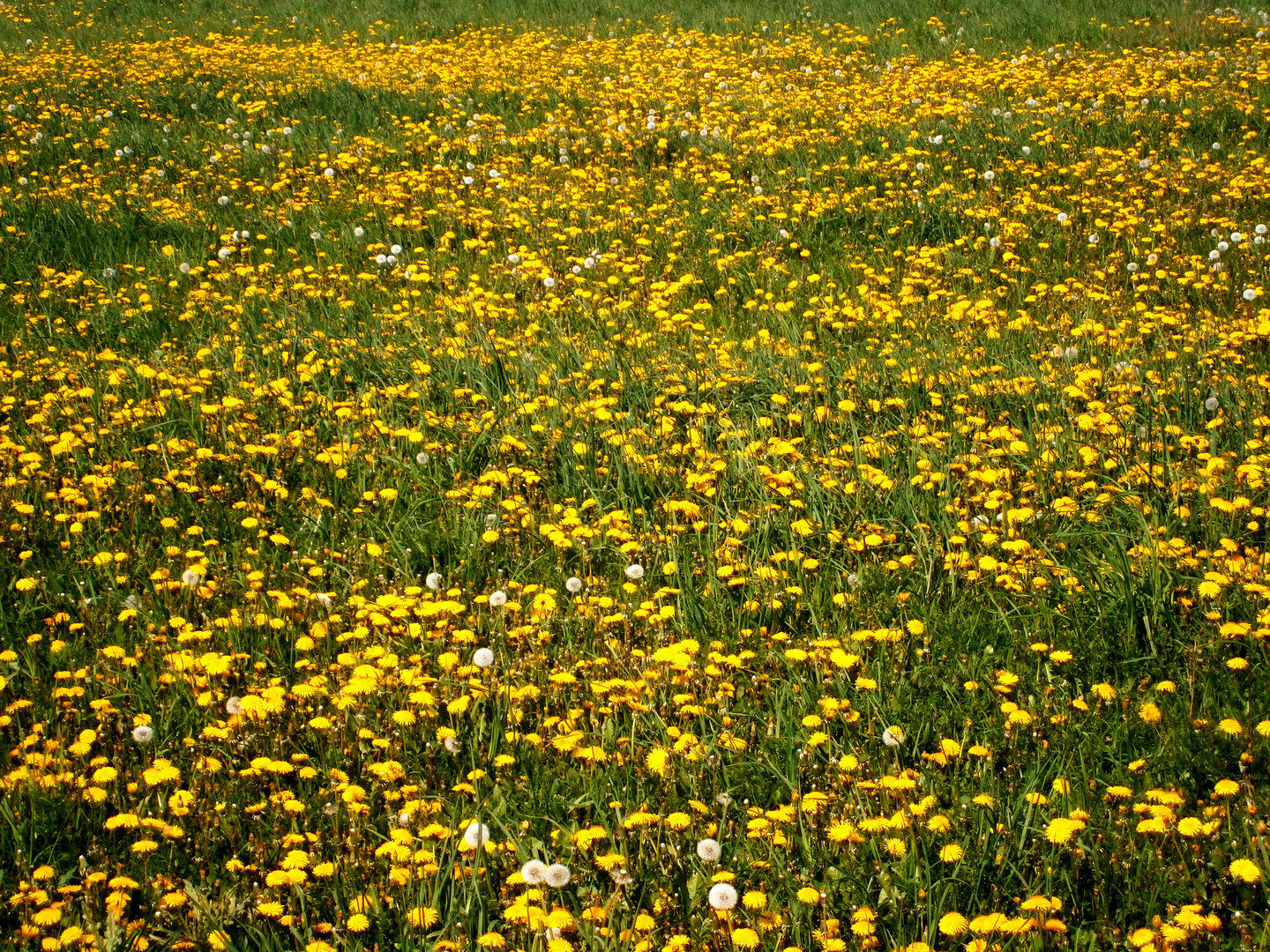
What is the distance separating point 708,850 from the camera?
2340 mm

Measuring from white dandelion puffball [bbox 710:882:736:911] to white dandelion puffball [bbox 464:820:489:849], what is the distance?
20.6 inches

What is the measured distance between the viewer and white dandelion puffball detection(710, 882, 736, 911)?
7.00 feet

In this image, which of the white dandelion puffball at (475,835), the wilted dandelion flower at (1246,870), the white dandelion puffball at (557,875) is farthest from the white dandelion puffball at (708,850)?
the wilted dandelion flower at (1246,870)

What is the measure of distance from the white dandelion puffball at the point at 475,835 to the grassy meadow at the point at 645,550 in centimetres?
4

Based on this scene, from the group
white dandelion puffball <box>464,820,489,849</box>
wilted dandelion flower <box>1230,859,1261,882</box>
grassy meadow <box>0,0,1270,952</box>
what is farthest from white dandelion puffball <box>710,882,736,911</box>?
wilted dandelion flower <box>1230,859,1261,882</box>

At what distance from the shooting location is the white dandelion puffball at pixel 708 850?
2.33 meters

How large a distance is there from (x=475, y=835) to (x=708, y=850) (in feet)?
1.80

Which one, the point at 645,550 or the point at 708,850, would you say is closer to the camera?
the point at 708,850

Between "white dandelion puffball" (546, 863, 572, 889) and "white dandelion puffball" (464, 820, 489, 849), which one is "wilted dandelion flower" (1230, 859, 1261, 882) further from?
"white dandelion puffball" (464, 820, 489, 849)

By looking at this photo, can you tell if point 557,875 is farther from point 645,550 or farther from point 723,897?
point 645,550

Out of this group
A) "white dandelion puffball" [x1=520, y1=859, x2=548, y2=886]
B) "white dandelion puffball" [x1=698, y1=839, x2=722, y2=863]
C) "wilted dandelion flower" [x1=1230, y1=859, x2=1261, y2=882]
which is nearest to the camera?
"wilted dandelion flower" [x1=1230, y1=859, x2=1261, y2=882]

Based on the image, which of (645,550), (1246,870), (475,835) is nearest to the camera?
(1246,870)

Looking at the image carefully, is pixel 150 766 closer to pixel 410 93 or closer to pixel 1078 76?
pixel 410 93

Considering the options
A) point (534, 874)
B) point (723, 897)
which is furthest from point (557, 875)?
point (723, 897)
